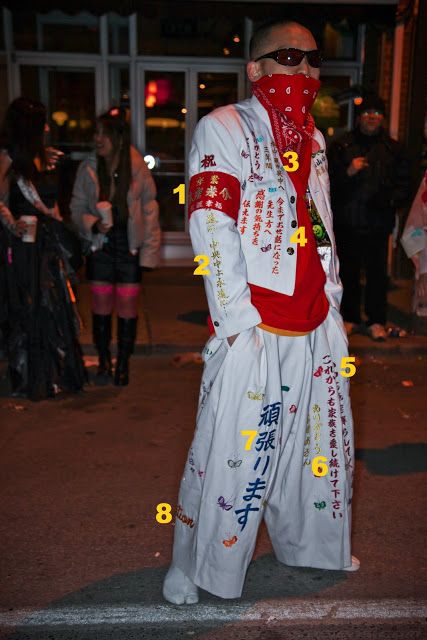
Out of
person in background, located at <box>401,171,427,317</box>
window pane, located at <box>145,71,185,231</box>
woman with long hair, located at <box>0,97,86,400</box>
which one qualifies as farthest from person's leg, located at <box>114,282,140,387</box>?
window pane, located at <box>145,71,185,231</box>

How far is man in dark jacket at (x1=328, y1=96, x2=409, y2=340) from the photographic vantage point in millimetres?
7250

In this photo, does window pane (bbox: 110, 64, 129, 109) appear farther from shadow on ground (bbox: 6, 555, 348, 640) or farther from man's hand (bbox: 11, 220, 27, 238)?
shadow on ground (bbox: 6, 555, 348, 640)

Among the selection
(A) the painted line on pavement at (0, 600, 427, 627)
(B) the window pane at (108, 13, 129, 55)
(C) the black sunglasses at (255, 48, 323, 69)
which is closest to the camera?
(C) the black sunglasses at (255, 48, 323, 69)

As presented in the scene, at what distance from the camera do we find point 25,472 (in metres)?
4.46

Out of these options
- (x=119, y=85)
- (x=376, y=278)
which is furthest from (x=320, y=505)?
(x=119, y=85)

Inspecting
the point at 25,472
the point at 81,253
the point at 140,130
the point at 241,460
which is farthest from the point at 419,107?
the point at 241,460

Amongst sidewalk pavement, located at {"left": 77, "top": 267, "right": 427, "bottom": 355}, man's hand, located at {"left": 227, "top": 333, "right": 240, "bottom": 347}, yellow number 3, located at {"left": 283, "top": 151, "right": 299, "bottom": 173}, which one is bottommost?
sidewalk pavement, located at {"left": 77, "top": 267, "right": 427, "bottom": 355}

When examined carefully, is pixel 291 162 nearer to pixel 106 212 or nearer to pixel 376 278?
pixel 106 212

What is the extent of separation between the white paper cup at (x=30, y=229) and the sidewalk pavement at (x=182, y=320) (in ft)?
4.14

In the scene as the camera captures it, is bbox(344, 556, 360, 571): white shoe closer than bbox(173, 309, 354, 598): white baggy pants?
No

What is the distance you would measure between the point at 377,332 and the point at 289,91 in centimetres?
484

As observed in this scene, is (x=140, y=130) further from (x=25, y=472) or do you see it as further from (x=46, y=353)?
(x=25, y=472)

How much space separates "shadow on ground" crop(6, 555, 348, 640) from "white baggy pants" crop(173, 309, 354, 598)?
0.12 metres

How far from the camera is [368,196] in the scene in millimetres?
7340
